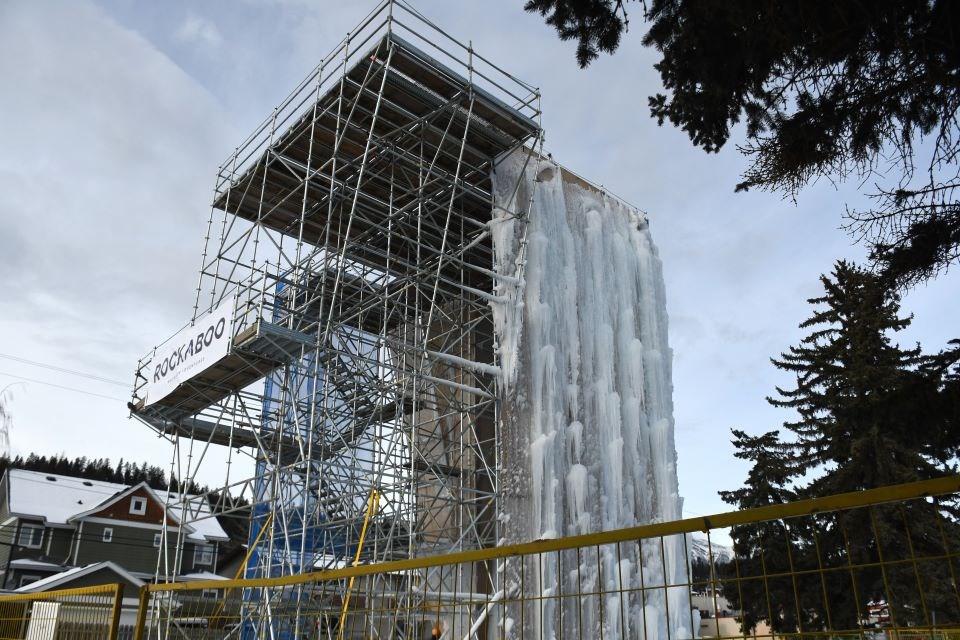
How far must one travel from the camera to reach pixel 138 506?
1385 inches

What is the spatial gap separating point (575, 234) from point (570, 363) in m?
3.13

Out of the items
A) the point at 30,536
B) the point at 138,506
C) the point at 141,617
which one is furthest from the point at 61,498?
the point at 141,617

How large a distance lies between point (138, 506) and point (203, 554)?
4117 millimetres

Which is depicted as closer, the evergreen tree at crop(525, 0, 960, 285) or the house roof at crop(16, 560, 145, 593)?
the evergreen tree at crop(525, 0, 960, 285)

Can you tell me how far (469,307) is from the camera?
1803 centimetres

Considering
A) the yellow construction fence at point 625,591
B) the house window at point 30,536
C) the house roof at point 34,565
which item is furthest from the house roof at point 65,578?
the yellow construction fence at point 625,591

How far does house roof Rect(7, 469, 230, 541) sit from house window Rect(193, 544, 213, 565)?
64cm

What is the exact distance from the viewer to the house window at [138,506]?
35.0m

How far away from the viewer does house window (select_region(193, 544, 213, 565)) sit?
37031mm

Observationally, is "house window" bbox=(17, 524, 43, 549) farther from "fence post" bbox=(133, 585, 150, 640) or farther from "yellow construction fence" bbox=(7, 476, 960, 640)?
"fence post" bbox=(133, 585, 150, 640)

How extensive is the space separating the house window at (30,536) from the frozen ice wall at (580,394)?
2586cm

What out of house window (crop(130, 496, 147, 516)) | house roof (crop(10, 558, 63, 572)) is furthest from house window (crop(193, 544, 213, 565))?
house roof (crop(10, 558, 63, 572))

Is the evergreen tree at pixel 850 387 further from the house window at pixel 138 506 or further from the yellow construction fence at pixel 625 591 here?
the house window at pixel 138 506

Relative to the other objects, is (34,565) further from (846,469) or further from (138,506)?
(846,469)
